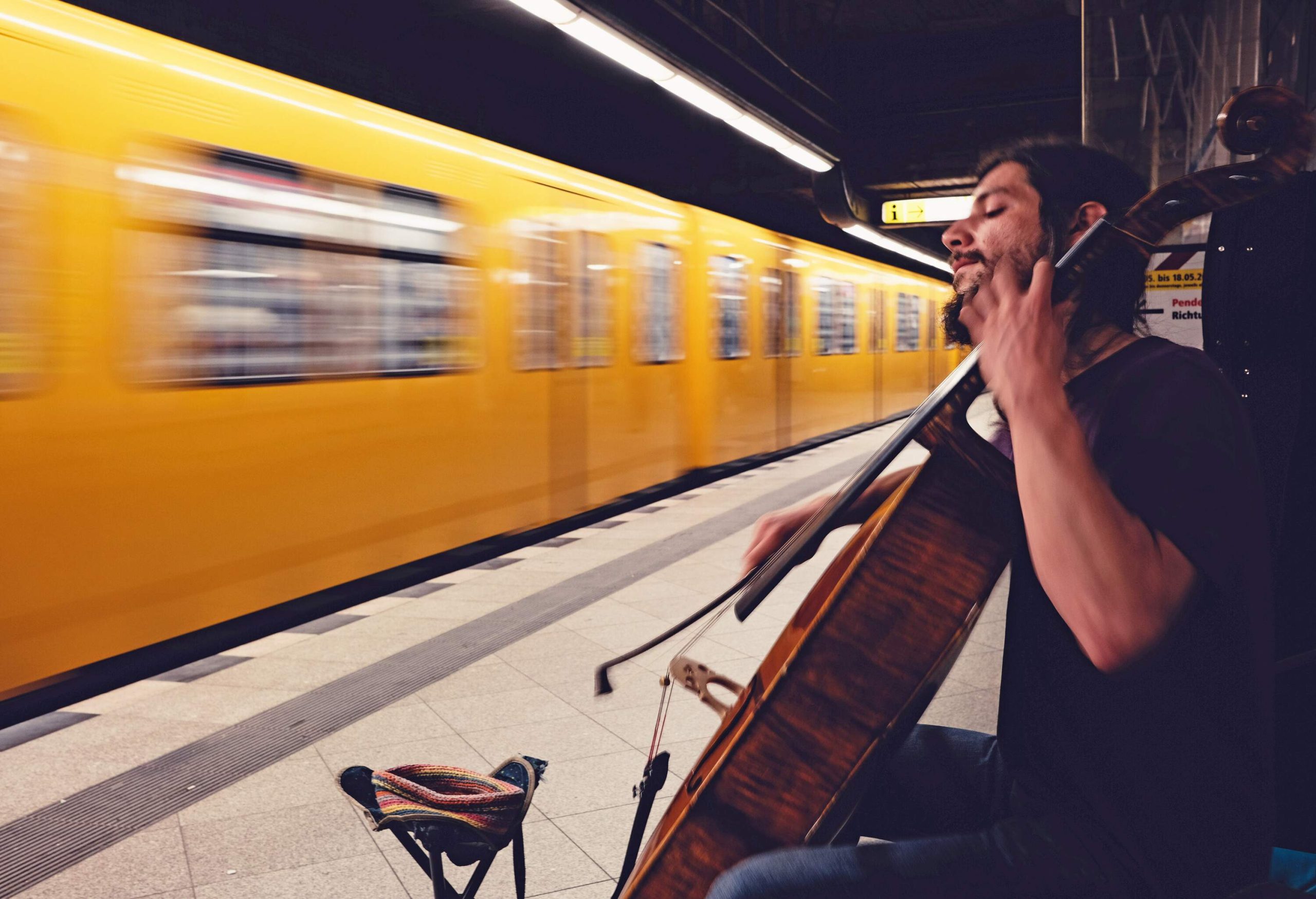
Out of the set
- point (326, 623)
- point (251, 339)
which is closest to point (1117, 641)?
point (251, 339)

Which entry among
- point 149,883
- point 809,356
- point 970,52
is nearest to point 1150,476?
point 149,883

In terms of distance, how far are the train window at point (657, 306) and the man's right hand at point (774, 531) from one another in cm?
724

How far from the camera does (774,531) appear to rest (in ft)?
5.92

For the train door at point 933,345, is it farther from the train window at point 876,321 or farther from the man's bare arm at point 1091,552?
the man's bare arm at point 1091,552

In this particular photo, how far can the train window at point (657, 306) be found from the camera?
912 centimetres

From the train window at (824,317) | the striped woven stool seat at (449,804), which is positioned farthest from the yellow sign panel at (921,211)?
the striped woven stool seat at (449,804)

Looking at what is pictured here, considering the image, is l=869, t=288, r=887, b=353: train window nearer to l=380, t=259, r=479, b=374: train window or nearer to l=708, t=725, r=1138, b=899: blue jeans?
l=380, t=259, r=479, b=374: train window

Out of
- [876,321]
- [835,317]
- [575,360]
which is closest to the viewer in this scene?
[575,360]

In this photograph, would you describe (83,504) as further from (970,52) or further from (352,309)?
(970,52)

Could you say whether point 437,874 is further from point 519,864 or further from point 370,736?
point 370,736

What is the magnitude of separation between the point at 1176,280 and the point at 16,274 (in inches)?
207

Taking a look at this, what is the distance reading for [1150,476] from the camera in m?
1.13

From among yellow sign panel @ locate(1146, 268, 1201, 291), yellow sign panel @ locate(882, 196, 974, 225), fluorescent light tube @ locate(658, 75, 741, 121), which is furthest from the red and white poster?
yellow sign panel @ locate(882, 196, 974, 225)

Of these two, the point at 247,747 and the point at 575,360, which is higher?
the point at 575,360
